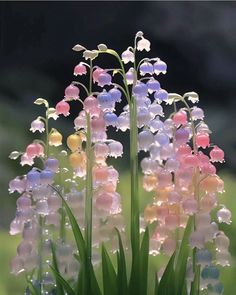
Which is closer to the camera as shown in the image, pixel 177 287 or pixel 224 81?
pixel 177 287

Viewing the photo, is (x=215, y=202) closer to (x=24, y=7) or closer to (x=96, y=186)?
(x=96, y=186)

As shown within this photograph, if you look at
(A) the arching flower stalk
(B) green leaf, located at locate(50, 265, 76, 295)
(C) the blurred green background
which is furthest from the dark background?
(B) green leaf, located at locate(50, 265, 76, 295)

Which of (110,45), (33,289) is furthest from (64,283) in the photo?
(110,45)

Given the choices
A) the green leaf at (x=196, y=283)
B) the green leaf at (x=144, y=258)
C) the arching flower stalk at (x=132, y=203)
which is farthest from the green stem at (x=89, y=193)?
the green leaf at (x=196, y=283)

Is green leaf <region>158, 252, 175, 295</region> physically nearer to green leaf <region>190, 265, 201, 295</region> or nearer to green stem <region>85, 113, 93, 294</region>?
green leaf <region>190, 265, 201, 295</region>

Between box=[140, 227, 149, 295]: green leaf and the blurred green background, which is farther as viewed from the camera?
the blurred green background

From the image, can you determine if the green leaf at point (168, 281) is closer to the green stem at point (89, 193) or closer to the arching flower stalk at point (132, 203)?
the arching flower stalk at point (132, 203)

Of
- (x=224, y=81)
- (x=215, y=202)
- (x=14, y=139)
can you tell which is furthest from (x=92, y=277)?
(x=224, y=81)

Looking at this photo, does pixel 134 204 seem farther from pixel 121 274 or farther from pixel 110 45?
pixel 110 45
